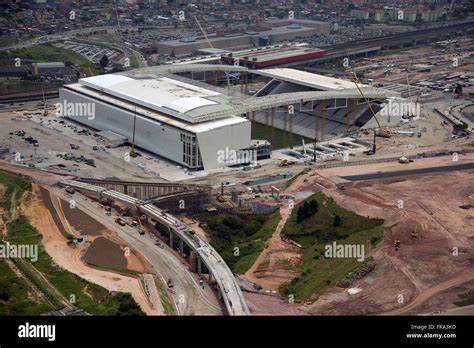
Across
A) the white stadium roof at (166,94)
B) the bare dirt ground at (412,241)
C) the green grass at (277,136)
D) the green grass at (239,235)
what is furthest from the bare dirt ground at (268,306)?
the green grass at (277,136)

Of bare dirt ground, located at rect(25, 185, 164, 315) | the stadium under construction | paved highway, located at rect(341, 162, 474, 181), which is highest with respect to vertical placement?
the stadium under construction

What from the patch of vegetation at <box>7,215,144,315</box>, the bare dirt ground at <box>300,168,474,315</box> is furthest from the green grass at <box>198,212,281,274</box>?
the patch of vegetation at <box>7,215,144,315</box>

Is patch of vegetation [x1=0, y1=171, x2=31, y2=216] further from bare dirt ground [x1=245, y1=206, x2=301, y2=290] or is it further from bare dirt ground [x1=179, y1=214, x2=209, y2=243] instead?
bare dirt ground [x1=245, y1=206, x2=301, y2=290]

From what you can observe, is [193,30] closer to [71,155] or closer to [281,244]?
[71,155]

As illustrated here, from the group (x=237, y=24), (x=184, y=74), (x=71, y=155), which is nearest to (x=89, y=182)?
(x=71, y=155)

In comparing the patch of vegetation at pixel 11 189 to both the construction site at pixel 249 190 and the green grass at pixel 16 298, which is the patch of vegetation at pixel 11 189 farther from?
the green grass at pixel 16 298

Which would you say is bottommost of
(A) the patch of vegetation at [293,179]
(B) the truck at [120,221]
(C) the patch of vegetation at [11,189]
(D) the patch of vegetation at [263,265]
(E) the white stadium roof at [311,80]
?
(D) the patch of vegetation at [263,265]
